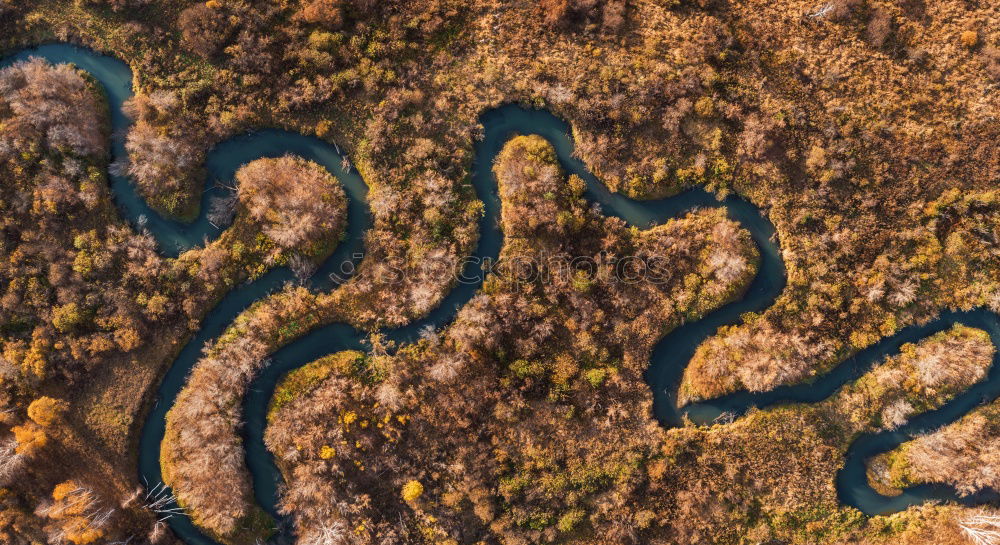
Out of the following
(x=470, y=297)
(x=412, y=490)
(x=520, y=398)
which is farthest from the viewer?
(x=470, y=297)

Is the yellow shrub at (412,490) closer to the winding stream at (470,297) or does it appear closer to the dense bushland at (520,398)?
the dense bushland at (520,398)

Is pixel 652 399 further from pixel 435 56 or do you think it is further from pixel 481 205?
pixel 435 56

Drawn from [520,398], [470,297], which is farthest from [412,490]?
[470,297]

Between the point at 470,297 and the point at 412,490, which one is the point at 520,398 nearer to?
the point at 470,297

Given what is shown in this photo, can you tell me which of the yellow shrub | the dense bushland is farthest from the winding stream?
the yellow shrub

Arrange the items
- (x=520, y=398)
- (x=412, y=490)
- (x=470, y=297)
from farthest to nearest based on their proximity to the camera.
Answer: (x=470, y=297) → (x=520, y=398) → (x=412, y=490)

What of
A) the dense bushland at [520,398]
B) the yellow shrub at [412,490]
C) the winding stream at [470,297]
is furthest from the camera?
the winding stream at [470,297]

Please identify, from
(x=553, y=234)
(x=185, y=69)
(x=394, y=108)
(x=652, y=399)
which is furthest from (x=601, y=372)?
(x=185, y=69)

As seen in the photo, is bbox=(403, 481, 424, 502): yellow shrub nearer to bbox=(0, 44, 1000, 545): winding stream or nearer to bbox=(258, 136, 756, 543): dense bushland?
bbox=(258, 136, 756, 543): dense bushland

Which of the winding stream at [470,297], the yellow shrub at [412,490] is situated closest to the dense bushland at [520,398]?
the yellow shrub at [412,490]
